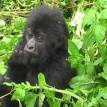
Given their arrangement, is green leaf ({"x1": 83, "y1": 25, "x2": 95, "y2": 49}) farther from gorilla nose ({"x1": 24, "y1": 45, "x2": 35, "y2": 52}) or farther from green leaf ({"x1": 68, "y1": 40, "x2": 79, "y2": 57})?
gorilla nose ({"x1": 24, "y1": 45, "x2": 35, "y2": 52})

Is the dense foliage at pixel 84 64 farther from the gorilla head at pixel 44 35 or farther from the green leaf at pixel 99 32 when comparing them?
the gorilla head at pixel 44 35

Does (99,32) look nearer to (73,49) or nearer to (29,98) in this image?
(73,49)

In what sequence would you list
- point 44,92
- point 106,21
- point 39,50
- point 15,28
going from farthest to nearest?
point 15,28 → point 39,50 → point 106,21 → point 44,92

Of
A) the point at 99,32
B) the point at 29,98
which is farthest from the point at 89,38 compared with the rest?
the point at 29,98

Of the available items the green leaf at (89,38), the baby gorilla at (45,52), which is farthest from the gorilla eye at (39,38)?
the green leaf at (89,38)

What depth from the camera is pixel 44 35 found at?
385 cm

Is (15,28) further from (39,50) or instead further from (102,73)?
(102,73)

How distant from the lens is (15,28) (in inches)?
200

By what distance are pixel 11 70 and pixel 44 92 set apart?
31.8 inches

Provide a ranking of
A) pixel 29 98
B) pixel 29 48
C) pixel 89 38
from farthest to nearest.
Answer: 1. pixel 29 48
2. pixel 89 38
3. pixel 29 98

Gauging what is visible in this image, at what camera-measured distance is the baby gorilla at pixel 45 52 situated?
12.5 ft

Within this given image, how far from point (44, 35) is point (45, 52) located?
0.14 metres

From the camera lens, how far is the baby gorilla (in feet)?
12.5

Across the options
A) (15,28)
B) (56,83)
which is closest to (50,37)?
(56,83)
